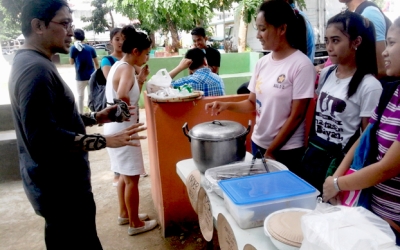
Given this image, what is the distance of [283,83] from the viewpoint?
1.67m

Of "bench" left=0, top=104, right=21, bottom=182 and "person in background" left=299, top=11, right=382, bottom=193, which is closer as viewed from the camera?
"person in background" left=299, top=11, right=382, bottom=193

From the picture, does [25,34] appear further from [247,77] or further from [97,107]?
[247,77]

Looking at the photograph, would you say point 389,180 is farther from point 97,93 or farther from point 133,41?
point 97,93

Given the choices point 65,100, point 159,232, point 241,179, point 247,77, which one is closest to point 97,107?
point 159,232

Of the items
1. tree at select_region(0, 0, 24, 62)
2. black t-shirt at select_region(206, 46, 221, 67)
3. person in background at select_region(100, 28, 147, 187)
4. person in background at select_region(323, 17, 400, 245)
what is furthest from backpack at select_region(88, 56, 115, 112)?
tree at select_region(0, 0, 24, 62)

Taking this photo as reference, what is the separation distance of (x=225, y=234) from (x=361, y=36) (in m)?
1.13

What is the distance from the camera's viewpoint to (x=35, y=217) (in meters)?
3.08

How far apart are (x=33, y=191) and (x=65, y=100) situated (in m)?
0.47

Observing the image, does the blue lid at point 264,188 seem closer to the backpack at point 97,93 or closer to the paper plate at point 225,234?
the paper plate at point 225,234

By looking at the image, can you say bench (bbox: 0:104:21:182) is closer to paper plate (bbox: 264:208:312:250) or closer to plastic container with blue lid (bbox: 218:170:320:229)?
plastic container with blue lid (bbox: 218:170:320:229)

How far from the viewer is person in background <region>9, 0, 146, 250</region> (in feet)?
4.27

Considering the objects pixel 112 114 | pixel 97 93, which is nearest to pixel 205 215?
pixel 112 114

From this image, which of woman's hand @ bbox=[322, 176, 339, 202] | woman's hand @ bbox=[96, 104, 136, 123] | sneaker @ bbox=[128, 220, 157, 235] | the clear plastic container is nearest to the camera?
woman's hand @ bbox=[322, 176, 339, 202]

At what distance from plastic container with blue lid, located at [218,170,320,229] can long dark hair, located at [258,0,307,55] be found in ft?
3.05
